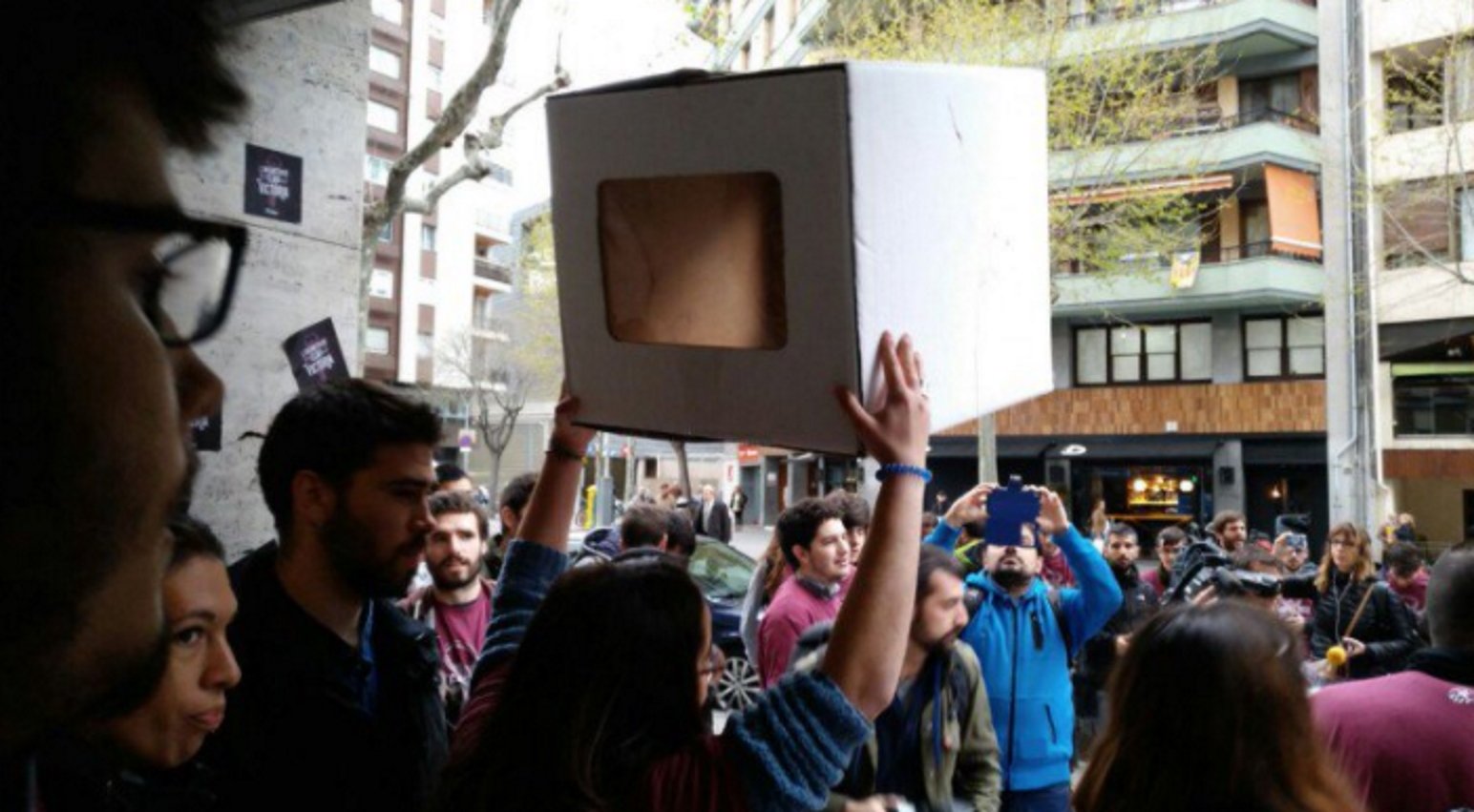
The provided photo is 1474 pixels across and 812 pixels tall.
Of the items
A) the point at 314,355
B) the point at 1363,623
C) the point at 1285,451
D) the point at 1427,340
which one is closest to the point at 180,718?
the point at 314,355

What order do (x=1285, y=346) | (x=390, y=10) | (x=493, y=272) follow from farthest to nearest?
(x=493, y=272), (x=390, y=10), (x=1285, y=346)

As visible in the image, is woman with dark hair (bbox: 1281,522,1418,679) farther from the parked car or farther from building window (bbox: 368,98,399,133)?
building window (bbox: 368,98,399,133)

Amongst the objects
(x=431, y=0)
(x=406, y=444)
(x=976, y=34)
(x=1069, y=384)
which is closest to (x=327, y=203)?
(x=406, y=444)

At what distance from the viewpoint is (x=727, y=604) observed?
9375 millimetres

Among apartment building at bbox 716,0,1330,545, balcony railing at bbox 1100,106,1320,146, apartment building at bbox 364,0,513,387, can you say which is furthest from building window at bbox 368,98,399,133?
balcony railing at bbox 1100,106,1320,146

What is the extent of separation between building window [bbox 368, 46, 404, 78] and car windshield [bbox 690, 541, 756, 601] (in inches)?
1147

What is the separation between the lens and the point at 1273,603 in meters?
5.66

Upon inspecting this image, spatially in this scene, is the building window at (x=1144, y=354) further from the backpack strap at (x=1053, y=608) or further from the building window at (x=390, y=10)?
the building window at (x=390, y=10)

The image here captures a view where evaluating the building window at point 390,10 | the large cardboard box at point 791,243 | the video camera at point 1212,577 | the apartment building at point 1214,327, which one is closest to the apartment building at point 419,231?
the building window at point 390,10

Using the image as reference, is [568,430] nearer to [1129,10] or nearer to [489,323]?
[1129,10]

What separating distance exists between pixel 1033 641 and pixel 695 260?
9.89 ft

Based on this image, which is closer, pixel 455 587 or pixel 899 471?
pixel 899 471

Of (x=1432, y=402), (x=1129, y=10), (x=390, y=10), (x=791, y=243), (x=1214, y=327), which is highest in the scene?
(x=390, y=10)

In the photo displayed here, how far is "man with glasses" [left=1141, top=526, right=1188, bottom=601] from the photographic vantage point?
8.03 meters
